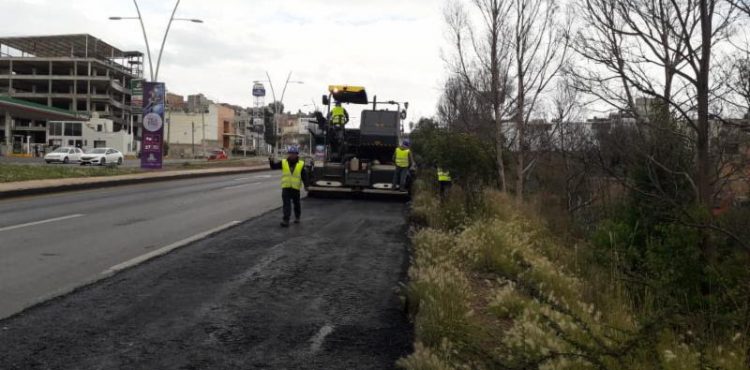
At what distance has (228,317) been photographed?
5.27 meters

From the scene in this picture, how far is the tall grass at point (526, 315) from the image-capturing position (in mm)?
3650

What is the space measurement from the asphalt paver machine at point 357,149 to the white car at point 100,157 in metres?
27.7

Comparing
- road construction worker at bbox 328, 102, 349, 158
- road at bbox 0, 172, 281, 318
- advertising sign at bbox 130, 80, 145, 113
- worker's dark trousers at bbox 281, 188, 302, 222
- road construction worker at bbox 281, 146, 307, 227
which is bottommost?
road at bbox 0, 172, 281, 318

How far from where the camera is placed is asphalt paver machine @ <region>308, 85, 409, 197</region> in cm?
1750

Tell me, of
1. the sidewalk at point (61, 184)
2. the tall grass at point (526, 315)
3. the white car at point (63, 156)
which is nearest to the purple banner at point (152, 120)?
the sidewalk at point (61, 184)

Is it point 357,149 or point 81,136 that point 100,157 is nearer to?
point 357,149

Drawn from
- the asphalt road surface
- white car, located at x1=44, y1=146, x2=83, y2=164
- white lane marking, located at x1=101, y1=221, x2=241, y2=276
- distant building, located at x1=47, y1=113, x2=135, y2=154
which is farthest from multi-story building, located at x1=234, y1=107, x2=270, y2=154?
the asphalt road surface

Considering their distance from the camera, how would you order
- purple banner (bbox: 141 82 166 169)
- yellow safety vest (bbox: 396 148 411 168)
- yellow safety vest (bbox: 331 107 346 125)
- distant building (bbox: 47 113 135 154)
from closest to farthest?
yellow safety vest (bbox: 396 148 411 168) < yellow safety vest (bbox: 331 107 346 125) < purple banner (bbox: 141 82 166 169) < distant building (bbox: 47 113 135 154)

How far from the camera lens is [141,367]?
405cm

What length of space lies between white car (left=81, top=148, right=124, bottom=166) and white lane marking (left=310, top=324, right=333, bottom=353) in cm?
4023

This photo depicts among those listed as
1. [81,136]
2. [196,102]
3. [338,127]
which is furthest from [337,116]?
[196,102]

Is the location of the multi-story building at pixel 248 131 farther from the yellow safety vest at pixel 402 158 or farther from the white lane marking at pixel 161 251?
the white lane marking at pixel 161 251

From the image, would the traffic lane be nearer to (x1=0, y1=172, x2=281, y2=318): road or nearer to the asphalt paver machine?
(x1=0, y1=172, x2=281, y2=318): road

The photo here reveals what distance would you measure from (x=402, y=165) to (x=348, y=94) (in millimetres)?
2889
